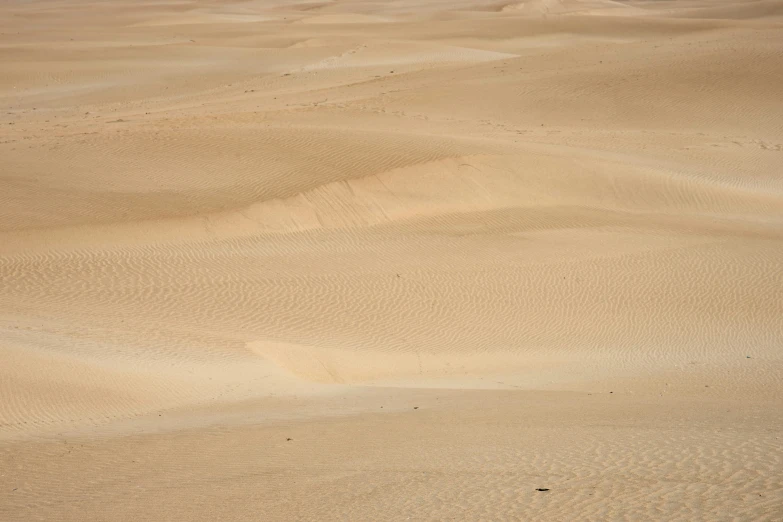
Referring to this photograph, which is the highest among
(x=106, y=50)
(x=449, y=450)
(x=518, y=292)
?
(x=106, y=50)

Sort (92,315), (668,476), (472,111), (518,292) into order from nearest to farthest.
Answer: (668,476), (92,315), (518,292), (472,111)

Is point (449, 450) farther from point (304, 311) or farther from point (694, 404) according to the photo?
point (304, 311)

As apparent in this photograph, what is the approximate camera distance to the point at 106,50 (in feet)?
119

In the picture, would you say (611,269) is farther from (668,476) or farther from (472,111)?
(472,111)

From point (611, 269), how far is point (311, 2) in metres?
70.2

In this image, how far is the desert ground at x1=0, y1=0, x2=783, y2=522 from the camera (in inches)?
235

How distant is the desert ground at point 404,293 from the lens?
5.96 meters

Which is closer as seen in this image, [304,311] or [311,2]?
[304,311]

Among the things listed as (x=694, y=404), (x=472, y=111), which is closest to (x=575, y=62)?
(x=472, y=111)

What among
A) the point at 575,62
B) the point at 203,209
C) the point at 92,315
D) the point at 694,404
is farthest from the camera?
the point at 575,62

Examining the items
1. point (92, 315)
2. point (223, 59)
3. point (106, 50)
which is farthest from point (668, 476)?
point (106, 50)

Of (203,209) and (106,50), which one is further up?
(106,50)

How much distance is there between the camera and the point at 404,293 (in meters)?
13.0

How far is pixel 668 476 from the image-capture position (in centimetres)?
572
